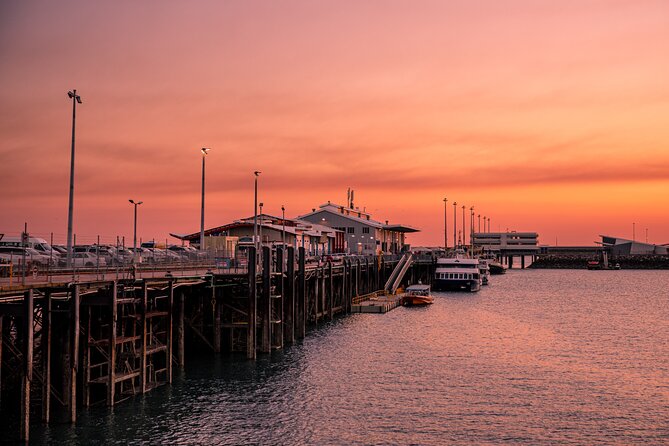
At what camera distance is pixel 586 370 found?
44.9 meters

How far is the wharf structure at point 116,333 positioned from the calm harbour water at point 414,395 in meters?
1.46

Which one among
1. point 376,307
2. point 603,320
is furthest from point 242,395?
point 603,320

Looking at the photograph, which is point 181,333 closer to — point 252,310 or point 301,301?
point 252,310

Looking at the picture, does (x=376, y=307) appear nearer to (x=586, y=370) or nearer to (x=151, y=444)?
(x=586, y=370)

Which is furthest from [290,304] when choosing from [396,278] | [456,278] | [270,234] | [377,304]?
[456,278]

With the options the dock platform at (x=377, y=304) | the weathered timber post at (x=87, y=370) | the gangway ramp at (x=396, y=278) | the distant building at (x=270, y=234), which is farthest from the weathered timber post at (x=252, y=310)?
the gangway ramp at (x=396, y=278)

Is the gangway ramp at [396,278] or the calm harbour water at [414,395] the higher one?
the gangway ramp at [396,278]

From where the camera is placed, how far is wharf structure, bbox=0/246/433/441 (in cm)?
2869

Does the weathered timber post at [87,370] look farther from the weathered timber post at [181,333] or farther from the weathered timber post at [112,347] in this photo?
the weathered timber post at [181,333]

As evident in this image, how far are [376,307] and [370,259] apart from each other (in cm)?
2563

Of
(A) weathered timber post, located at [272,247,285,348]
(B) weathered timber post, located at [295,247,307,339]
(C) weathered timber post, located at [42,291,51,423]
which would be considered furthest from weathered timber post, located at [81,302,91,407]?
(B) weathered timber post, located at [295,247,307,339]

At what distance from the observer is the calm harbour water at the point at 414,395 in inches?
1169

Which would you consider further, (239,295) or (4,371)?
(239,295)

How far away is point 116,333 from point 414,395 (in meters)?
16.2
